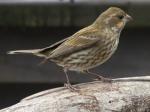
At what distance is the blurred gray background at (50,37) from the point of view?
9.69 metres

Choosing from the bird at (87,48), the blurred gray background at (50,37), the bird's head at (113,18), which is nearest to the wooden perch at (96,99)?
the bird at (87,48)

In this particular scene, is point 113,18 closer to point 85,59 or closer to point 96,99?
point 85,59

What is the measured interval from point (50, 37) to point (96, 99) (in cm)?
397

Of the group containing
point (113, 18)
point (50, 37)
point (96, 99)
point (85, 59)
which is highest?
point (113, 18)

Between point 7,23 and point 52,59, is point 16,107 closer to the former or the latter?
point 52,59

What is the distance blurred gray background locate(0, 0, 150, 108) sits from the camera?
9688mm

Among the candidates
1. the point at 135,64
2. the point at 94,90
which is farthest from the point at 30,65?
the point at 94,90

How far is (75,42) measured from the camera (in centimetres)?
708

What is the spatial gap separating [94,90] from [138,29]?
3.82 m

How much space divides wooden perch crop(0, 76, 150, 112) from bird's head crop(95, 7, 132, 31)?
0.99 m

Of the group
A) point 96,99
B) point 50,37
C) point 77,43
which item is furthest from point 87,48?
point 50,37

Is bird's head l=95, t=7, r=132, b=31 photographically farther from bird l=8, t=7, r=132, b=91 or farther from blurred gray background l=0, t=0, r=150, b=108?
blurred gray background l=0, t=0, r=150, b=108

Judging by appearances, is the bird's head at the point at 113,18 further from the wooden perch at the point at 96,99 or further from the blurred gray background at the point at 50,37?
the blurred gray background at the point at 50,37

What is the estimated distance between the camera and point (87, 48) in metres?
7.16
